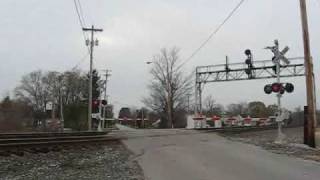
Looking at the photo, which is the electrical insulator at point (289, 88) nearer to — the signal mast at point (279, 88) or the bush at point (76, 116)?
the signal mast at point (279, 88)

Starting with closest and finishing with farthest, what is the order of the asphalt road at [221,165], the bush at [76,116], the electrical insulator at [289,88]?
the asphalt road at [221,165] < the electrical insulator at [289,88] < the bush at [76,116]

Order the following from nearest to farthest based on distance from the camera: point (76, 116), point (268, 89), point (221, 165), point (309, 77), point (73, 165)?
point (221, 165) < point (73, 165) < point (309, 77) < point (268, 89) < point (76, 116)

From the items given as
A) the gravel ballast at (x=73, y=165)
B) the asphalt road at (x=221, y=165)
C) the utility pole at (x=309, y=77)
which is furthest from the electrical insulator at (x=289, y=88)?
the gravel ballast at (x=73, y=165)

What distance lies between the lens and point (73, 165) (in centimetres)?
1798

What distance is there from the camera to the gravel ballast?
15273 millimetres

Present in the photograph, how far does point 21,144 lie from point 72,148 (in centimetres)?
250

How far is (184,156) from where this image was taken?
1942 centimetres

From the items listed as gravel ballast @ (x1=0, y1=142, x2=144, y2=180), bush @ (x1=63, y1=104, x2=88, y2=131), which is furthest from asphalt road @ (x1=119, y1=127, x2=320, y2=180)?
bush @ (x1=63, y1=104, x2=88, y2=131)

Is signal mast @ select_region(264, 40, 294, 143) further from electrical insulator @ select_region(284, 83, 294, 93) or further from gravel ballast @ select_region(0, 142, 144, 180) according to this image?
gravel ballast @ select_region(0, 142, 144, 180)

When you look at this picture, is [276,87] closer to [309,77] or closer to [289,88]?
[289,88]

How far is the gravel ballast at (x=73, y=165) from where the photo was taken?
1527cm

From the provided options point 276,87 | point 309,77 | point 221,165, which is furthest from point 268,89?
point 221,165

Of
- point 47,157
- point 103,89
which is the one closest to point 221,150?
point 47,157

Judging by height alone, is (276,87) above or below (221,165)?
above
